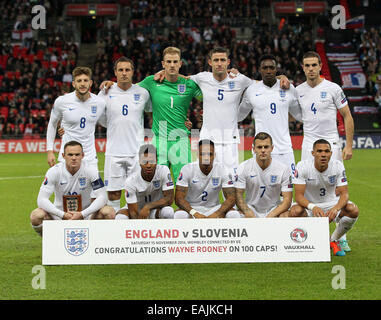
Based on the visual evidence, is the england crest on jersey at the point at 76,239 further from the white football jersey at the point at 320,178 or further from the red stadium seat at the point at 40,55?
the red stadium seat at the point at 40,55

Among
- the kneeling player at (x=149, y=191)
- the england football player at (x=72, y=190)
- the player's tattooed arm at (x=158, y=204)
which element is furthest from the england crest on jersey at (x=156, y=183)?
the england football player at (x=72, y=190)

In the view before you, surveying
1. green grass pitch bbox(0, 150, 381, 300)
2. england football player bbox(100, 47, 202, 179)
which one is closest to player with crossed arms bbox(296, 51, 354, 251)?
green grass pitch bbox(0, 150, 381, 300)

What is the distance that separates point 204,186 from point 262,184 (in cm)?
69

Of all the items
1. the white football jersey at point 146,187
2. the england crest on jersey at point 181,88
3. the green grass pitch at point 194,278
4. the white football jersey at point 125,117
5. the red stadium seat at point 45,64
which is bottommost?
the green grass pitch at point 194,278

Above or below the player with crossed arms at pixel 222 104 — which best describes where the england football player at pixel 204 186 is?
below

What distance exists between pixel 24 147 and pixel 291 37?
14.2m

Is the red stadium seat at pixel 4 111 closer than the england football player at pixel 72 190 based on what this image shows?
No

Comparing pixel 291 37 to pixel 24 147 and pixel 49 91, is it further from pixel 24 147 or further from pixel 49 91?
pixel 24 147

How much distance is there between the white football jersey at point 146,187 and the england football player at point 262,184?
2.82 ft

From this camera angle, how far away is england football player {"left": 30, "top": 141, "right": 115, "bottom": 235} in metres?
7.13

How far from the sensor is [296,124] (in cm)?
2619

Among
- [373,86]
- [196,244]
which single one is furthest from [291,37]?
[196,244]

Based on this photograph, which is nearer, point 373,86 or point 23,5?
point 373,86

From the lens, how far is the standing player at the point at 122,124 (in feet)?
26.8
